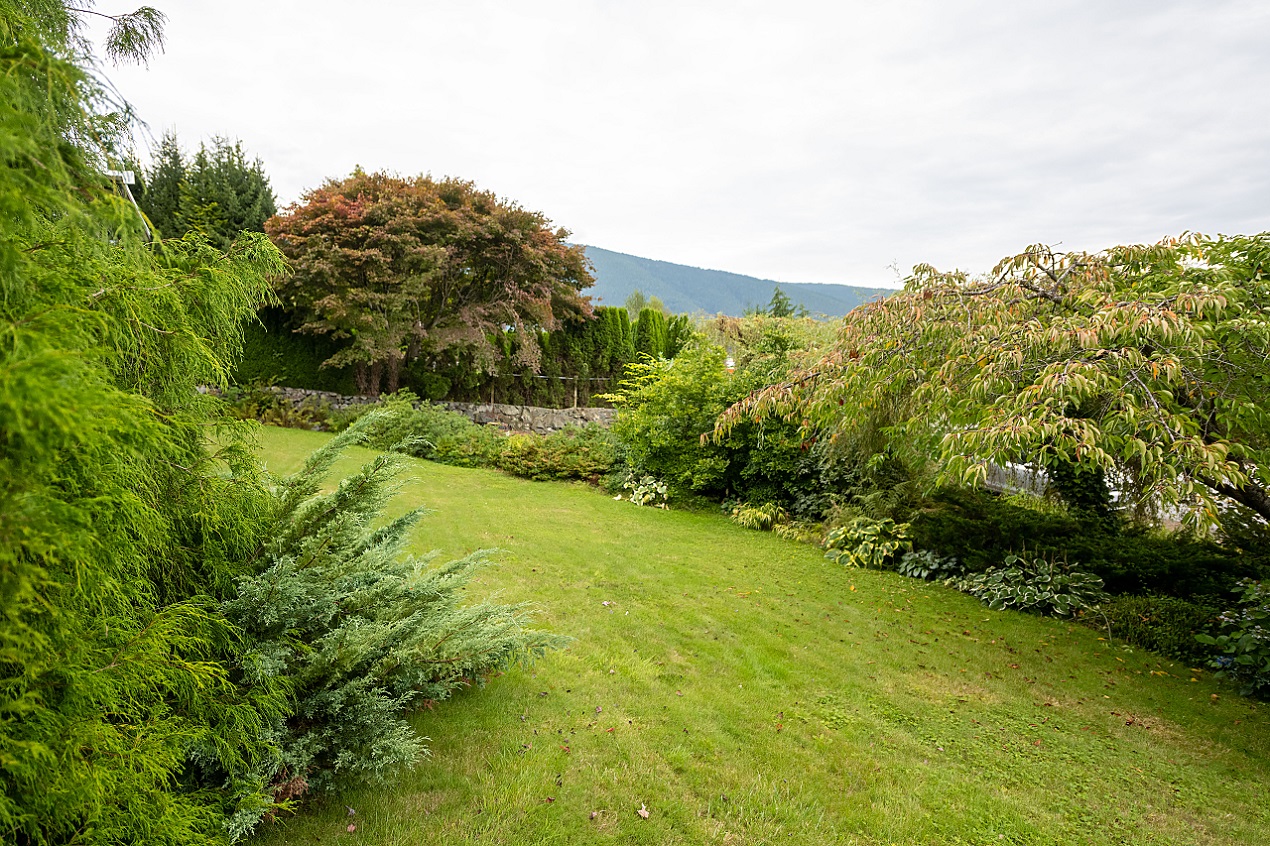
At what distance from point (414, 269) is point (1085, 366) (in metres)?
13.5

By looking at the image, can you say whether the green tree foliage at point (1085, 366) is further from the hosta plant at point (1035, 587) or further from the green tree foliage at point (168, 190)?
the green tree foliage at point (168, 190)

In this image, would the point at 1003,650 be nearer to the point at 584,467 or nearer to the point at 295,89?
the point at 584,467

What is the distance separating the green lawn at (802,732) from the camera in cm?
250

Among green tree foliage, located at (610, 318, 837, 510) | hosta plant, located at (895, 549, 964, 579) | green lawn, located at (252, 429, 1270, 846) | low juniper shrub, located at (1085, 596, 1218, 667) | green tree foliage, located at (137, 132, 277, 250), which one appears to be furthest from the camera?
green tree foliage, located at (137, 132, 277, 250)

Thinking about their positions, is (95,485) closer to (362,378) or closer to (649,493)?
(649,493)

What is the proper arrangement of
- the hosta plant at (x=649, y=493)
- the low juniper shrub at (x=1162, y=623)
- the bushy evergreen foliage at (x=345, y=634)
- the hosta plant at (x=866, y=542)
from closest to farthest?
the bushy evergreen foliage at (x=345, y=634), the low juniper shrub at (x=1162, y=623), the hosta plant at (x=866, y=542), the hosta plant at (x=649, y=493)

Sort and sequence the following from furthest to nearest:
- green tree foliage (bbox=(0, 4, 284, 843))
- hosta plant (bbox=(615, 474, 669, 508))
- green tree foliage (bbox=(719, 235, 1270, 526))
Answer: hosta plant (bbox=(615, 474, 669, 508)), green tree foliage (bbox=(719, 235, 1270, 526)), green tree foliage (bbox=(0, 4, 284, 843))

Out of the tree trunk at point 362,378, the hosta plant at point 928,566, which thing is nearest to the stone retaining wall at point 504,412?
the tree trunk at point 362,378

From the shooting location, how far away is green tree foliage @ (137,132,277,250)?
14453 millimetres

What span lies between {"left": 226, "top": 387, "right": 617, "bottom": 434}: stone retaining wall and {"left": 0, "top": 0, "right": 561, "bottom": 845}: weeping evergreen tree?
11.8m

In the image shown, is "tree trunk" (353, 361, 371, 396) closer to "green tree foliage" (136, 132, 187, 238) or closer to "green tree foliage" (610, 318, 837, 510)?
"green tree foliage" (136, 132, 187, 238)

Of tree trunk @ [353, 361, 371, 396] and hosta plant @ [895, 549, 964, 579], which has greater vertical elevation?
tree trunk @ [353, 361, 371, 396]

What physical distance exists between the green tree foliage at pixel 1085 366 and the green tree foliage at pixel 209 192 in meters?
15.8

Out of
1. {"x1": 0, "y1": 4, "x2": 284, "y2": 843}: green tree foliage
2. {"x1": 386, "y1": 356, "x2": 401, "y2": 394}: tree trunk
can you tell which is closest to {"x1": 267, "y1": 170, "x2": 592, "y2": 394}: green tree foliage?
{"x1": 386, "y1": 356, "x2": 401, "y2": 394}: tree trunk
